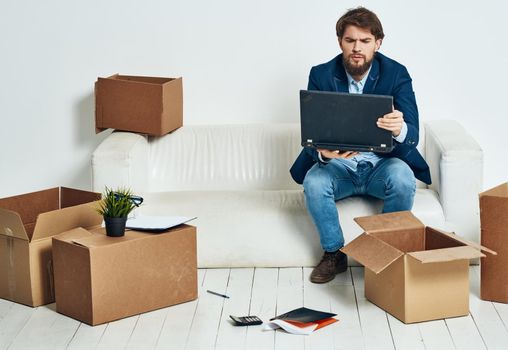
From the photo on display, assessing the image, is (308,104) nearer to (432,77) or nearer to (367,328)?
(367,328)

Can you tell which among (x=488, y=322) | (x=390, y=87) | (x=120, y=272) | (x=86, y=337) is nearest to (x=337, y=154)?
(x=390, y=87)

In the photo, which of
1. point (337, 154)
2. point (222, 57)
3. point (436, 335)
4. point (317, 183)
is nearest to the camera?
point (436, 335)

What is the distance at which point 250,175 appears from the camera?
180 inches

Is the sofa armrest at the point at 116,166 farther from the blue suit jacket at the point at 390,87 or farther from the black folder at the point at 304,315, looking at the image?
the black folder at the point at 304,315

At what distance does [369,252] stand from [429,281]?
0.79 feet

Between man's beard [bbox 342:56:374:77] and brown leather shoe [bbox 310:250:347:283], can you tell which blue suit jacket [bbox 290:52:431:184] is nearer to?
man's beard [bbox 342:56:374:77]

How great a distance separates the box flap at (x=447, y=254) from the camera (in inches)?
129

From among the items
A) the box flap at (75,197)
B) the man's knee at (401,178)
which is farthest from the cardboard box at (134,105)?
the man's knee at (401,178)

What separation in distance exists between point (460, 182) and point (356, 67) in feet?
2.16

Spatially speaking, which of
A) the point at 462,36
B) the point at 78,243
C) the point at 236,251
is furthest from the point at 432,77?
the point at 78,243

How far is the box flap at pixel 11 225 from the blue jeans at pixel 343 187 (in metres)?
1.16

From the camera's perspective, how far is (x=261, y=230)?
13.2 feet

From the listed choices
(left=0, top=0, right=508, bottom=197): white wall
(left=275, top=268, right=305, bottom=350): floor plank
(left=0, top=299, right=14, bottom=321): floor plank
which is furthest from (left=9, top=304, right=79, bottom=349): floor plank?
(left=0, top=0, right=508, bottom=197): white wall

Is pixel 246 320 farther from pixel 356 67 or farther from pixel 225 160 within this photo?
pixel 225 160
